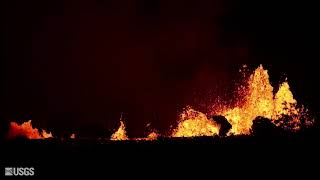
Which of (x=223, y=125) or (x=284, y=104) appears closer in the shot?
(x=223, y=125)

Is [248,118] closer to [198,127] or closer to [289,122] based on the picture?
[198,127]

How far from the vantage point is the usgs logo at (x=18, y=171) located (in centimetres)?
1054

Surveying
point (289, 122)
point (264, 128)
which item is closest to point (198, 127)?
point (264, 128)

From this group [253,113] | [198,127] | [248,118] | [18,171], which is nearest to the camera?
[18,171]

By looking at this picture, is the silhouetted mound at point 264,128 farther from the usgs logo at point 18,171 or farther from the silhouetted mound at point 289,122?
the usgs logo at point 18,171

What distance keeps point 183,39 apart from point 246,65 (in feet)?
10.2

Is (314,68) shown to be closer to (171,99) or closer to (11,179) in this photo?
(171,99)

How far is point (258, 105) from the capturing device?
16.2 meters

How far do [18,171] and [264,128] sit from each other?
22.5 feet

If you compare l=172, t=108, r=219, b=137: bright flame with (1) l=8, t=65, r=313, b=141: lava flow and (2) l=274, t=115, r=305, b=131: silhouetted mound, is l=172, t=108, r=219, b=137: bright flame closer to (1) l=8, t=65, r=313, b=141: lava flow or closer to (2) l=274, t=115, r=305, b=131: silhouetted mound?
(1) l=8, t=65, r=313, b=141: lava flow

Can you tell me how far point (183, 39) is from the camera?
20297 millimetres

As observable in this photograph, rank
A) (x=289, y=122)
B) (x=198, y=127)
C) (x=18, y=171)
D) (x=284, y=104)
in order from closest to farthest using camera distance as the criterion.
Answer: (x=18, y=171)
(x=289, y=122)
(x=198, y=127)
(x=284, y=104)

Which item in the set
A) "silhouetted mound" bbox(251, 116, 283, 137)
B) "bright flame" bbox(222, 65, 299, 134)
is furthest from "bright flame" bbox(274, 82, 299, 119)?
"silhouetted mound" bbox(251, 116, 283, 137)

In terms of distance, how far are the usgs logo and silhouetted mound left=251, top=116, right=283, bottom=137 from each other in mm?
6062
